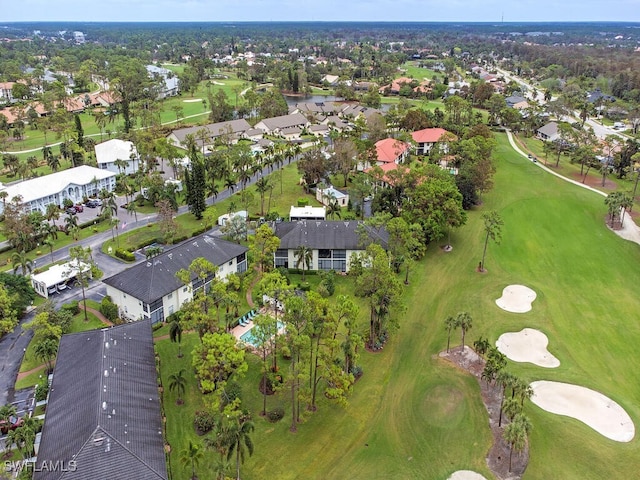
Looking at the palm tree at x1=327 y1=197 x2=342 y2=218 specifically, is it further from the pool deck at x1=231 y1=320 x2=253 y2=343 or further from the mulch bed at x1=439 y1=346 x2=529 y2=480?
the mulch bed at x1=439 y1=346 x2=529 y2=480

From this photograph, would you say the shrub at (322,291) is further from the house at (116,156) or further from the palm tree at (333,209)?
the house at (116,156)

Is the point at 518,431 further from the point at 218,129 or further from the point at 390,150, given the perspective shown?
the point at 218,129

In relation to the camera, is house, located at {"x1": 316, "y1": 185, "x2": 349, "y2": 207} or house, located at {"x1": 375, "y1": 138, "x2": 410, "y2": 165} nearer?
house, located at {"x1": 316, "y1": 185, "x2": 349, "y2": 207}

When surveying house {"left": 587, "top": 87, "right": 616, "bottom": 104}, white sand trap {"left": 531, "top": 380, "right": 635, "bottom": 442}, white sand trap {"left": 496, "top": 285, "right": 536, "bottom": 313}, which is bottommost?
white sand trap {"left": 496, "top": 285, "right": 536, "bottom": 313}

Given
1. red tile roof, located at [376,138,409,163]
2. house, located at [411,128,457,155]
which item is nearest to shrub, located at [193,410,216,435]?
red tile roof, located at [376,138,409,163]

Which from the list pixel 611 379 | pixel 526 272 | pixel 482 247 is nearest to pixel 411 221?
pixel 482 247

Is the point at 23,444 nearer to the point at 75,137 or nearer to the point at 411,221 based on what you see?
the point at 411,221

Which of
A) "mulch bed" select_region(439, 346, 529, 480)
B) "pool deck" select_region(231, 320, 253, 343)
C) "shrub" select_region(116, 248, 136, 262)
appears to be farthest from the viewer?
"shrub" select_region(116, 248, 136, 262)
